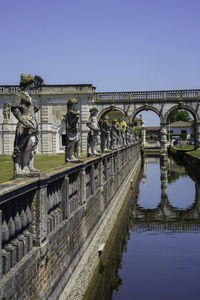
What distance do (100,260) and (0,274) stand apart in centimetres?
598

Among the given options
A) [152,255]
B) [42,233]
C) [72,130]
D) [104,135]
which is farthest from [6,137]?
[42,233]

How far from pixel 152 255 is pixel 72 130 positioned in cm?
465

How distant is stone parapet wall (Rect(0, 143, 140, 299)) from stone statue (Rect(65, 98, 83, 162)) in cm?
33

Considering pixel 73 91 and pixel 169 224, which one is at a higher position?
pixel 73 91

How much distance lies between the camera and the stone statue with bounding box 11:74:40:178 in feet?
16.2

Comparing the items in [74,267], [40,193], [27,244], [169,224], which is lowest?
[169,224]

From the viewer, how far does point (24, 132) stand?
499 cm

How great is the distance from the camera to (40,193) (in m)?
4.77

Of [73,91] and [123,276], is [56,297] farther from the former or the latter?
[73,91]

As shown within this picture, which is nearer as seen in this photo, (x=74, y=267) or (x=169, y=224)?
(x=74, y=267)

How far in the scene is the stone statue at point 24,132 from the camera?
493 cm

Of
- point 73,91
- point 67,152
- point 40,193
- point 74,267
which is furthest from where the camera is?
point 73,91

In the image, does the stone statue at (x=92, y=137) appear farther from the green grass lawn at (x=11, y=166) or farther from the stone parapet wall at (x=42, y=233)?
the stone parapet wall at (x=42, y=233)

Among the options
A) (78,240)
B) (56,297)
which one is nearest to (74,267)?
(78,240)
